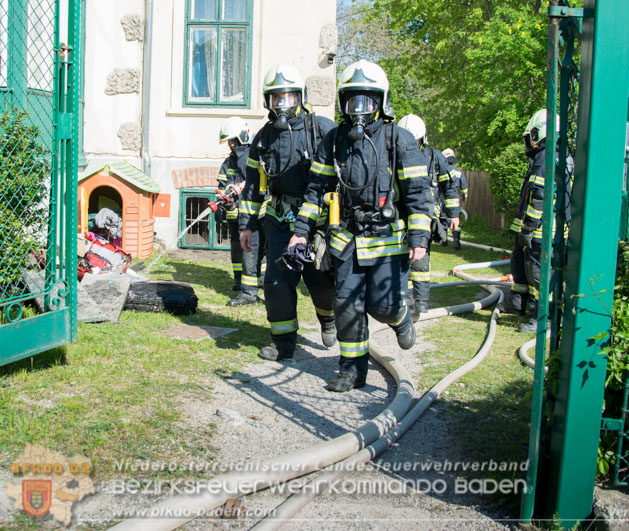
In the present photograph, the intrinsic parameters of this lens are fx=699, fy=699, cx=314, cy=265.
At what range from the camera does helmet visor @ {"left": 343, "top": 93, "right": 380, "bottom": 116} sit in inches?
196

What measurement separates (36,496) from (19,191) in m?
2.41

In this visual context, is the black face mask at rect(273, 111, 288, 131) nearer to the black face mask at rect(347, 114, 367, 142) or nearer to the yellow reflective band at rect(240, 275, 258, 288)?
the black face mask at rect(347, 114, 367, 142)

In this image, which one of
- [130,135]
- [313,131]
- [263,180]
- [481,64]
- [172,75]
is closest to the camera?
[313,131]

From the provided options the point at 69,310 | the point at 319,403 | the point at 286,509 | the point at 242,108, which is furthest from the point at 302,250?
the point at 242,108

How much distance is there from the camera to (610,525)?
9.87 feet

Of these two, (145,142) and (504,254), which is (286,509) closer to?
(145,142)

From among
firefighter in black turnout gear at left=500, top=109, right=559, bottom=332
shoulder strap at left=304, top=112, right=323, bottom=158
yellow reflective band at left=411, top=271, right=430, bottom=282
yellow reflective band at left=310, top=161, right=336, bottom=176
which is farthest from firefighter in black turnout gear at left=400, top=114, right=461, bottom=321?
yellow reflective band at left=310, top=161, right=336, bottom=176

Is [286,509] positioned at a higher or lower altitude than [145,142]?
lower

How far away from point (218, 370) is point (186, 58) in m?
8.29

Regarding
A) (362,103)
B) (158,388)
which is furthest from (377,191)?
(158,388)

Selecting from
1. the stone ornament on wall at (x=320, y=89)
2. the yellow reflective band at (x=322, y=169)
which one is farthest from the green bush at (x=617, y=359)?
the stone ornament on wall at (x=320, y=89)

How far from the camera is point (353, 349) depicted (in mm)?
5176

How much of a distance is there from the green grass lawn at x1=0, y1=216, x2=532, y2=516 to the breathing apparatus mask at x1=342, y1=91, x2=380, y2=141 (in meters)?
2.04

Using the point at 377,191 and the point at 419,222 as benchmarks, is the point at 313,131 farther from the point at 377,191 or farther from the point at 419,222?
the point at 419,222
